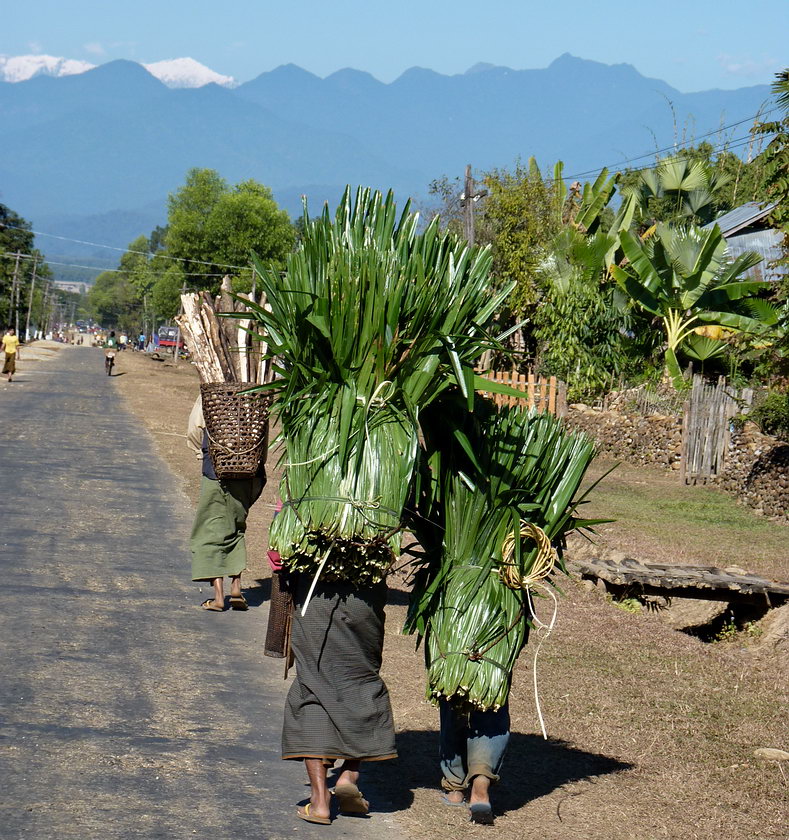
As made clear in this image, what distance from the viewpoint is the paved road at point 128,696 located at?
479 centimetres

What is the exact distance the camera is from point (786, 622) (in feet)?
30.0

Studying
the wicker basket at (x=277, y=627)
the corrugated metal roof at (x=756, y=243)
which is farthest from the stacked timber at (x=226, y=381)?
the corrugated metal roof at (x=756, y=243)

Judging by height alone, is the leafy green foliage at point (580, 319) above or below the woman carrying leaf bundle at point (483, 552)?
above

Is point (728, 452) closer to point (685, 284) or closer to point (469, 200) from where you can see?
point (685, 284)

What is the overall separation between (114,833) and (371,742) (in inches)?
41.9

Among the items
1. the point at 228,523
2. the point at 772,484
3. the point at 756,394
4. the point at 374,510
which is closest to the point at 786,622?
the point at 228,523

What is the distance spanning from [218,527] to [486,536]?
4.34 meters

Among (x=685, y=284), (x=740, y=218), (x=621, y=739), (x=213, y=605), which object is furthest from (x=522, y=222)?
(x=621, y=739)

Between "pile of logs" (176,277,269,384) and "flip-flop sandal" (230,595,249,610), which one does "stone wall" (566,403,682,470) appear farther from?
"pile of logs" (176,277,269,384)

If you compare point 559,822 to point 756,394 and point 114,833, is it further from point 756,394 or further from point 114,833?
point 756,394

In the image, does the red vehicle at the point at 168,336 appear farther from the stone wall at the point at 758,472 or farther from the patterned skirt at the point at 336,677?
the patterned skirt at the point at 336,677

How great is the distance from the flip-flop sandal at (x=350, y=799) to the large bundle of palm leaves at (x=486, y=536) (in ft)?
1.71

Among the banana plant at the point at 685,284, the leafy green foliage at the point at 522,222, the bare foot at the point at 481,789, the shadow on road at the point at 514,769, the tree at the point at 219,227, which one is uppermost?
the tree at the point at 219,227

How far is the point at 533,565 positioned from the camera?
4887 millimetres
